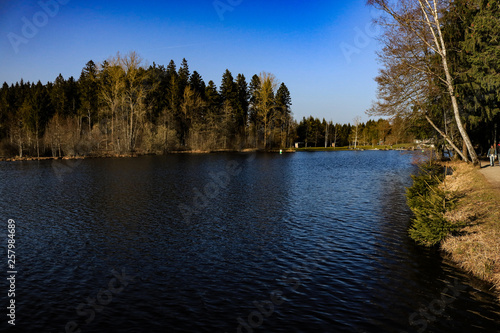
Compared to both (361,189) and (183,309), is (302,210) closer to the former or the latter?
(361,189)

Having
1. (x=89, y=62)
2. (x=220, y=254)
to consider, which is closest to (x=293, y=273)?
(x=220, y=254)

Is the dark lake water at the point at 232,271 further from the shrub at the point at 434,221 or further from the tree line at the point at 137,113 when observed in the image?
the tree line at the point at 137,113

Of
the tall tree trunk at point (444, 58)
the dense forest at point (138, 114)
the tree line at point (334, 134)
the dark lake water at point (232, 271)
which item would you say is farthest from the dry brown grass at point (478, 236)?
the tree line at point (334, 134)

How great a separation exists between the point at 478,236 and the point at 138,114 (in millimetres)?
75721

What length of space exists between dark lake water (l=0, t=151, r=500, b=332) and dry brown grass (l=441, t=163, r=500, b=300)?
63 centimetres

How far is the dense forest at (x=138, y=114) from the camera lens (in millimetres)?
74000

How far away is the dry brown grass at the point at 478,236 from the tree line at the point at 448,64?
40.1 feet

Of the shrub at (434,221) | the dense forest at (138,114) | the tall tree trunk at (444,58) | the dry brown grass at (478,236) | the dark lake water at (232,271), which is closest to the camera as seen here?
the dark lake water at (232,271)

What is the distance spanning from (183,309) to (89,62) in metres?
100.0

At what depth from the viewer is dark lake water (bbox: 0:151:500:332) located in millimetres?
9719

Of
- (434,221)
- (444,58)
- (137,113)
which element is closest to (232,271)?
(434,221)

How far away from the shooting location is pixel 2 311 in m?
10.2

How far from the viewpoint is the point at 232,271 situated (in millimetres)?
13211

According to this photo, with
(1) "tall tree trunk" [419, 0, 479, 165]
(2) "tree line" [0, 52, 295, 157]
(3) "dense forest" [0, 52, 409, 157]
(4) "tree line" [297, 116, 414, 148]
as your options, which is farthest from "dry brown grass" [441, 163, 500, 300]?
(4) "tree line" [297, 116, 414, 148]
